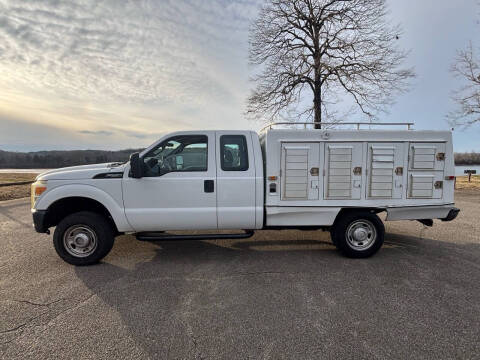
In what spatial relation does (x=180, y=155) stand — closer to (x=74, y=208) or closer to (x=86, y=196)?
(x=86, y=196)

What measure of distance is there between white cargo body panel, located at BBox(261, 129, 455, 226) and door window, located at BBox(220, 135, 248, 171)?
0.36 metres

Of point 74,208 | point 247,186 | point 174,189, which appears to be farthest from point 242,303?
point 74,208

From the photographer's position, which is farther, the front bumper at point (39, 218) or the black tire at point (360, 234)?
the black tire at point (360, 234)


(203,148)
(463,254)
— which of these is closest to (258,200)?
(203,148)

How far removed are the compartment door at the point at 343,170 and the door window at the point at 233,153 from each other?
1.32 m

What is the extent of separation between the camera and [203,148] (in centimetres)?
401

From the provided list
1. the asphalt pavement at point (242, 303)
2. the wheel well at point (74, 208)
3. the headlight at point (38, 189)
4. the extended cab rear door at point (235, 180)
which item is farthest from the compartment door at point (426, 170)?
the headlight at point (38, 189)

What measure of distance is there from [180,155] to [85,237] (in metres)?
1.97

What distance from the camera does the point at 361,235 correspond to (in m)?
4.17

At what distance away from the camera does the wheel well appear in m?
3.96

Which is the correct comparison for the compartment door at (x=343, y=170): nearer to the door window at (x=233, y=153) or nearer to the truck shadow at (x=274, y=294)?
the truck shadow at (x=274, y=294)

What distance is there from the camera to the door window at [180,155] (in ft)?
12.9

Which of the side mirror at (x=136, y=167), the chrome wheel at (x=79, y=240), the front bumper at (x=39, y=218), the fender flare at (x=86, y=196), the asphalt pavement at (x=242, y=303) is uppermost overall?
the side mirror at (x=136, y=167)

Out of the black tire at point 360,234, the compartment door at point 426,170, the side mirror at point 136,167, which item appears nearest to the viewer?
the side mirror at point 136,167
